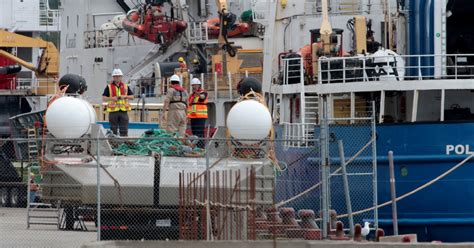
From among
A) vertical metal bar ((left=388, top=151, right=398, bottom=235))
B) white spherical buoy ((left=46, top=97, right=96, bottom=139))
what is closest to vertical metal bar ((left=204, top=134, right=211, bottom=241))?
white spherical buoy ((left=46, top=97, right=96, bottom=139))

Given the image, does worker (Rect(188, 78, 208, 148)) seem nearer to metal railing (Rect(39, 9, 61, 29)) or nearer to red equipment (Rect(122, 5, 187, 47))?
red equipment (Rect(122, 5, 187, 47))

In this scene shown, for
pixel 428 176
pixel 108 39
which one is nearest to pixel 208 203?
pixel 428 176

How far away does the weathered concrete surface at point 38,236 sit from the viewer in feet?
66.3

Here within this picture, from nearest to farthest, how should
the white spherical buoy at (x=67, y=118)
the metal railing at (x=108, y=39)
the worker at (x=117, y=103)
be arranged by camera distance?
1. the white spherical buoy at (x=67, y=118)
2. the worker at (x=117, y=103)
3. the metal railing at (x=108, y=39)

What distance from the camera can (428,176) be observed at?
24391 mm

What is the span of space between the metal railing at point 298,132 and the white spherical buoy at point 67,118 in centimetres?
617

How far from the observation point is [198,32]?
4397 cm

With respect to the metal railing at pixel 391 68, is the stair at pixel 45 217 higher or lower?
lower

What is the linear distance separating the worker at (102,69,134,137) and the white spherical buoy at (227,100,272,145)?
392 cm

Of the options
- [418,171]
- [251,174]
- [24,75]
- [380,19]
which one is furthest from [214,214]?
[24,75]

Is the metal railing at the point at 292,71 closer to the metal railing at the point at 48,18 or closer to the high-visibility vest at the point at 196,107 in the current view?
the high-visibility vest at the point at 196,107

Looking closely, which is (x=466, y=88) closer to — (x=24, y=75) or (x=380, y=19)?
(x=380, y=19)

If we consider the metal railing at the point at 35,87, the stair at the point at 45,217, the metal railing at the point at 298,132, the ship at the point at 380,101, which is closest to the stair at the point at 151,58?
the metal railing at the point at 35,87

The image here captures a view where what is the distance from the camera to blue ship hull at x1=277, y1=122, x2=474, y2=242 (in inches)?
954
